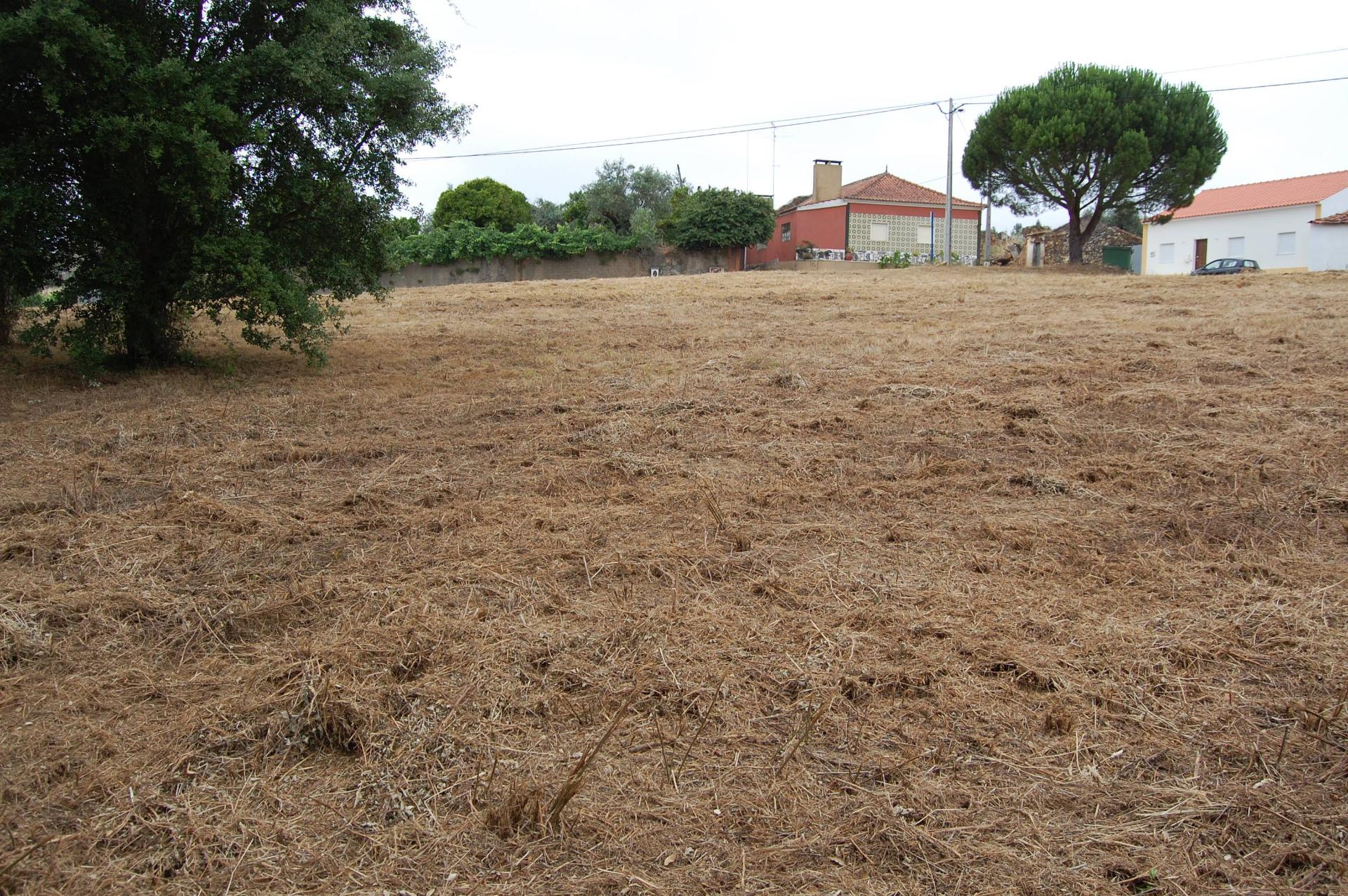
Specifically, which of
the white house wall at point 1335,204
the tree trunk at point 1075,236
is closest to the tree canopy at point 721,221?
the tree trunk at point 1075,236

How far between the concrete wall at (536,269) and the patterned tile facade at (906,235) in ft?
37.8

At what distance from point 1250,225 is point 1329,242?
3.35 m

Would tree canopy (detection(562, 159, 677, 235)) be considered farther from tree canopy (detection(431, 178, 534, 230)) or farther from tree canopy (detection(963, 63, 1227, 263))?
tree canopy (detection(963, 63, 1227, 263))

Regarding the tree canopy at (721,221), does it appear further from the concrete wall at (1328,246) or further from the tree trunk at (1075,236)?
the concrete wall at (1328,246)

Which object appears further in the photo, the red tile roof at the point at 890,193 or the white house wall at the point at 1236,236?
the red tile roof at the point at 890,193

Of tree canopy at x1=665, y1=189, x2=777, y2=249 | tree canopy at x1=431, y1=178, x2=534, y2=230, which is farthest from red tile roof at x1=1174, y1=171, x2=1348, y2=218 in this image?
tree canopy at x1=431, y1=178, x2=534, y2=230

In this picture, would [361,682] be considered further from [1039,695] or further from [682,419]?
[682,419]

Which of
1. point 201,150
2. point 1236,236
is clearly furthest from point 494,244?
point 1236,236

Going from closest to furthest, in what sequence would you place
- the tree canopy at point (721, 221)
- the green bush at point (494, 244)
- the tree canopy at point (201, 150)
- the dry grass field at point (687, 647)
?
the dry grass field at point (687, 647) < the tree canopy at point (201, 150) < the green bush at point (494, 244) < the tree canopy at point (721, 221)

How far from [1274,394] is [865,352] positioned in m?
3.92

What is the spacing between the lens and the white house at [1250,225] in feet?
116

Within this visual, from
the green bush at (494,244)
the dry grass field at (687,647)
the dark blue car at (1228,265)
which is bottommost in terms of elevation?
the dry grass field at (687,647)

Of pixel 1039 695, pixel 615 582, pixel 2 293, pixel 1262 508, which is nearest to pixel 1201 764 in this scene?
pixel 1039 695

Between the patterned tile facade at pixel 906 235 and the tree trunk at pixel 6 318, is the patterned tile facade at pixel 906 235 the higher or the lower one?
the higher one
